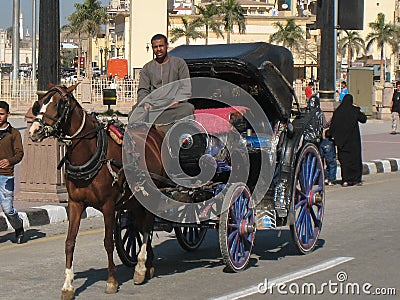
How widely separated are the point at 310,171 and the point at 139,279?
2766 millimetres

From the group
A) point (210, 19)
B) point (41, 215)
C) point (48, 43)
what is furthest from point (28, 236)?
point (210, 19)

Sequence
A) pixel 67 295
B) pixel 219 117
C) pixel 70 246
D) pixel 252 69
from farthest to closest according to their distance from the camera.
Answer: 1. pixel 252 69
2. pixel 219 117
3. pixel 70 246
4. pixel 67 295

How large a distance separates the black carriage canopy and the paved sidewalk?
3462 millimetres

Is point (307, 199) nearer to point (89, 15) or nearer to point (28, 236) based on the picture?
point (28, 236)

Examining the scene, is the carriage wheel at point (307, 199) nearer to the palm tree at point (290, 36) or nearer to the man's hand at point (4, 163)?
the man's hand at point (4, 163)

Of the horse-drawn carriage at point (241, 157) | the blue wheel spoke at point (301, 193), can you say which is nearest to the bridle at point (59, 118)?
the horse-drawn carriage at point (241, 157)

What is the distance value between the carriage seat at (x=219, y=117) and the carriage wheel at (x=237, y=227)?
0.62 metres

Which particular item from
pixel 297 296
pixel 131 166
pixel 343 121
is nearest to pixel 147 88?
pixel 131 166

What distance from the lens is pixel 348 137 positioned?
17.2m

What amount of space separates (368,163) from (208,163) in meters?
12.1

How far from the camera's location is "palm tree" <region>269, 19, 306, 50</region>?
80875 mm

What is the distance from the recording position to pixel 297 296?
7.85 meters

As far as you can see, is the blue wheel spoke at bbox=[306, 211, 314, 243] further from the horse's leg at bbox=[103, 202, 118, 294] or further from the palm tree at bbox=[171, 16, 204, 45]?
the palm tree at bbox=[171, 16, 204, 45]

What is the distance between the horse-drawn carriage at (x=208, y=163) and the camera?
7730 millimetres
